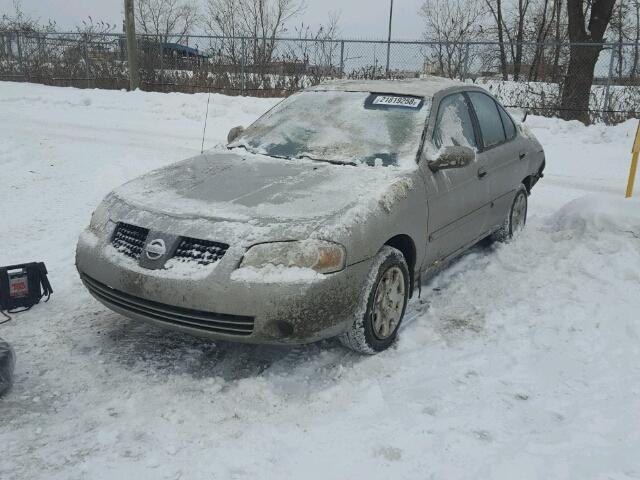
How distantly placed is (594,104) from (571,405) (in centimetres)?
1224

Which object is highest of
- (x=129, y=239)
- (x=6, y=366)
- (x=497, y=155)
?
(x=497, y=155)

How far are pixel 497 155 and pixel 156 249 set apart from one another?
3.13 m

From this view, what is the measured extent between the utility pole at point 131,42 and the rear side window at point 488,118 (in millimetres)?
12274

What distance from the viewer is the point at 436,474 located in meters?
2.59

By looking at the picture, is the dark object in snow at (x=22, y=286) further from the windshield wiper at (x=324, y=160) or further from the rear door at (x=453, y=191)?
the rear door at (x=453, y=191)

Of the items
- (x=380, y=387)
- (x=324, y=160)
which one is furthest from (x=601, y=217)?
(x=380, y=387)

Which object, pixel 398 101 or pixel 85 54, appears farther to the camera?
pixel 85 54

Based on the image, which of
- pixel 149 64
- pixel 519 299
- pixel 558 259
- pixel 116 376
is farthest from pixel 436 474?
pixel 149 64

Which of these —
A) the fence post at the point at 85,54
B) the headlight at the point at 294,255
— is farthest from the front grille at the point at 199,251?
the fence post at the point at 85,54

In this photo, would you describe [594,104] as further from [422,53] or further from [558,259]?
[558,259]

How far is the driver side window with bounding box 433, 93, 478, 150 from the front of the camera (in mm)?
4312

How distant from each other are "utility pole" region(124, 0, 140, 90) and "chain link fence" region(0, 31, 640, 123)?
1066 mm

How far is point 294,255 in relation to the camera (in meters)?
3.07

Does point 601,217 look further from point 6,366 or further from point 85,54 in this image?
point 85,54
